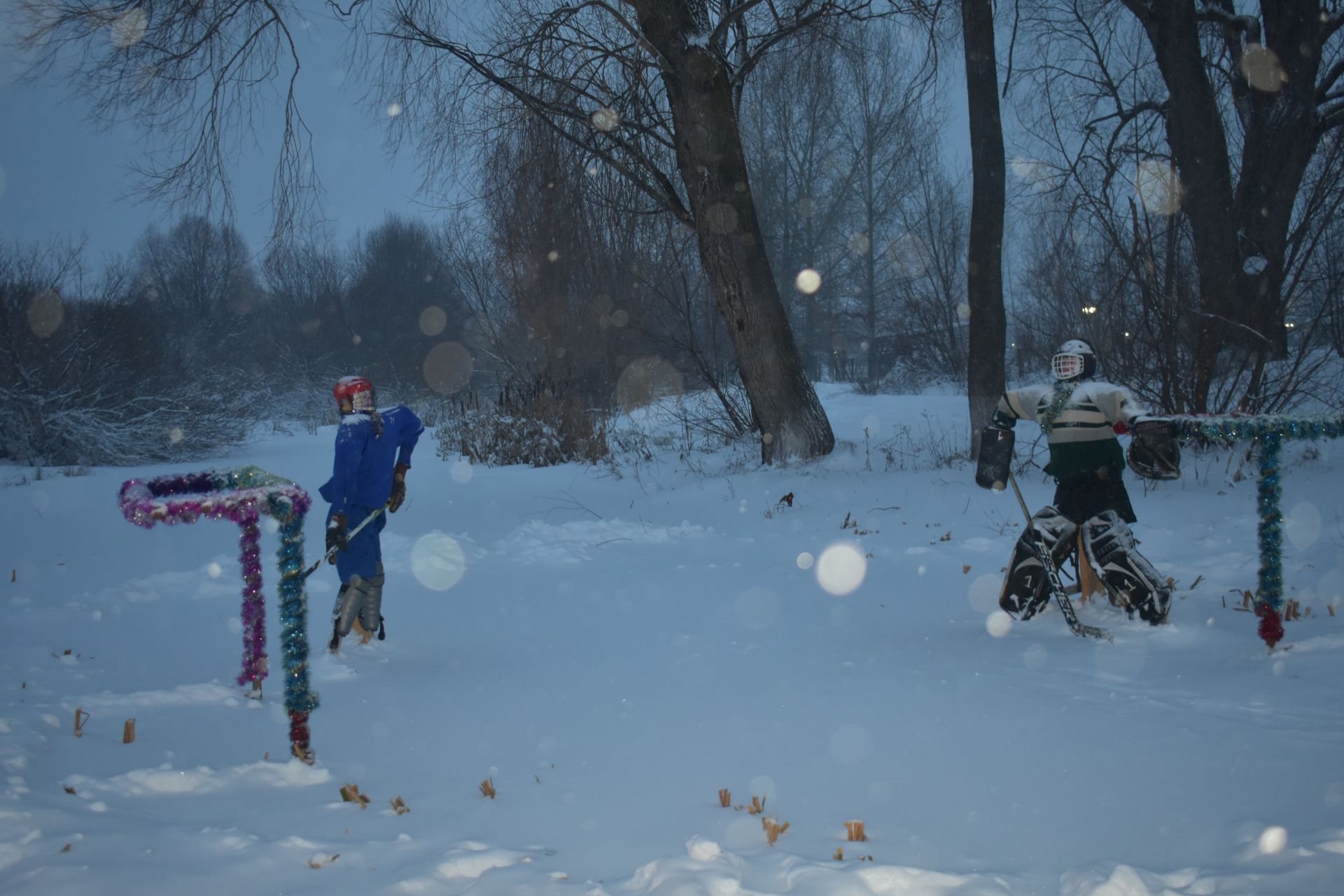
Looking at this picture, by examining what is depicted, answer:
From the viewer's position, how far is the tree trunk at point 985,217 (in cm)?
838

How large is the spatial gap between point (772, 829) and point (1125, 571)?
2.76 metres

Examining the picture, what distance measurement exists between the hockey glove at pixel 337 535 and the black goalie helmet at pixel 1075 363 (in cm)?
387

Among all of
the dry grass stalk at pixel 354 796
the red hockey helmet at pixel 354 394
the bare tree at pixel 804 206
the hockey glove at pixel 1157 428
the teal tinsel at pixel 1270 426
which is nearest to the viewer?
the dry grass stalk at pixel 354 796

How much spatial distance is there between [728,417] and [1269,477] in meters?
7.67

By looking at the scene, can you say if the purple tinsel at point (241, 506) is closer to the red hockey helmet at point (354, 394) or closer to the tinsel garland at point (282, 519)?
the tinsel garland at point (282, 519)

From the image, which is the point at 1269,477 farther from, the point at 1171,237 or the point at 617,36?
the point at 617,36

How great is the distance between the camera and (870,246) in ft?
106

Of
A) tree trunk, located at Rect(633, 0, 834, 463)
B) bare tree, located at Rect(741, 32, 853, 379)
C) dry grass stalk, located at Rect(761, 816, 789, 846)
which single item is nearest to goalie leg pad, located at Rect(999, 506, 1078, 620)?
dry grass stalk, located at Rect(761, 816, 789, 846)

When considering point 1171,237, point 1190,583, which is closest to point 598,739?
point 1190,583

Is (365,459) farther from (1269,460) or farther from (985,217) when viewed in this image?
(985,217)

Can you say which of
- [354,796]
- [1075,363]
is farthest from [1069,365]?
[354,796]

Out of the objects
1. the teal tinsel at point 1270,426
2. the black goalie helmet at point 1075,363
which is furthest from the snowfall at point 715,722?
the black goalie helmet at point 1075,363

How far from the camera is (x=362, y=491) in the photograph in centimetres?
484

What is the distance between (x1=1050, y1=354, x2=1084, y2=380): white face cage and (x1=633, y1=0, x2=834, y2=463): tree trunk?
397cm
